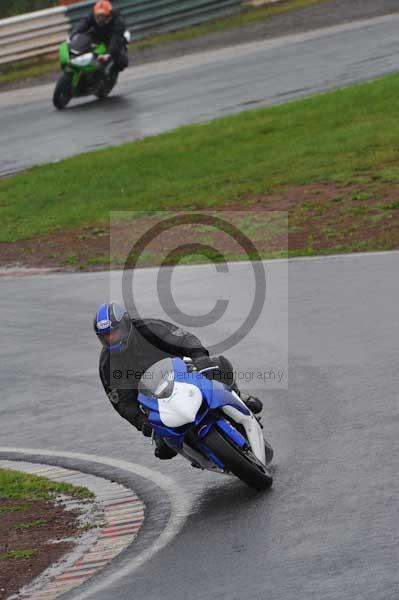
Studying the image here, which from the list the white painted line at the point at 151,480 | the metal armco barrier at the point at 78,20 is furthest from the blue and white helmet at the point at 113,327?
the metal armco barrier at the point at 78,20

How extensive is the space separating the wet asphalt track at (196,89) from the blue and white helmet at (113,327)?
15.1 m

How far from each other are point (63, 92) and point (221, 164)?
673 cm

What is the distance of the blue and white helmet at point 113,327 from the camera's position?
9.66 metres

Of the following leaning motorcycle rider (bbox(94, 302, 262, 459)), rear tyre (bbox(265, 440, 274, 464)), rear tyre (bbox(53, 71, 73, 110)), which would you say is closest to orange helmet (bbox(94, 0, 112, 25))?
rear tyre (bbox(53, 71, 73, 110))

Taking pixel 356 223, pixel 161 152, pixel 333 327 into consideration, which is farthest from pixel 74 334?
pixel 161 152

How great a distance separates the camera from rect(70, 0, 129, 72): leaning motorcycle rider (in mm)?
28172

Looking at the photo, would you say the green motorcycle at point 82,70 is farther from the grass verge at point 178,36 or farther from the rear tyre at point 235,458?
the rear tyre at point 235,458

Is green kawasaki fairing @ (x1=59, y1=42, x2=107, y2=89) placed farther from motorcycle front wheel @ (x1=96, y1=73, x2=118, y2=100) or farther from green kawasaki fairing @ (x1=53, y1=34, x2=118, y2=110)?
motorcycle front wheel @ (x1=96, y1=73, x2=118, y2=100)

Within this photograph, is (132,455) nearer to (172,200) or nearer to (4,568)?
(4,568)

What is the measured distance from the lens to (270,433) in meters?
10.7

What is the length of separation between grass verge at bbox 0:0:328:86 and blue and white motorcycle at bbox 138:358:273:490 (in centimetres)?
2439

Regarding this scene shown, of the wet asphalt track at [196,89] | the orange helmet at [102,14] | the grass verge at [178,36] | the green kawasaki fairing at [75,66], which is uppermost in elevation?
the orange helmet at [102,14]

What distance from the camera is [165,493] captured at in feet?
32.4

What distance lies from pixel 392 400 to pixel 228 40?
22.9m
